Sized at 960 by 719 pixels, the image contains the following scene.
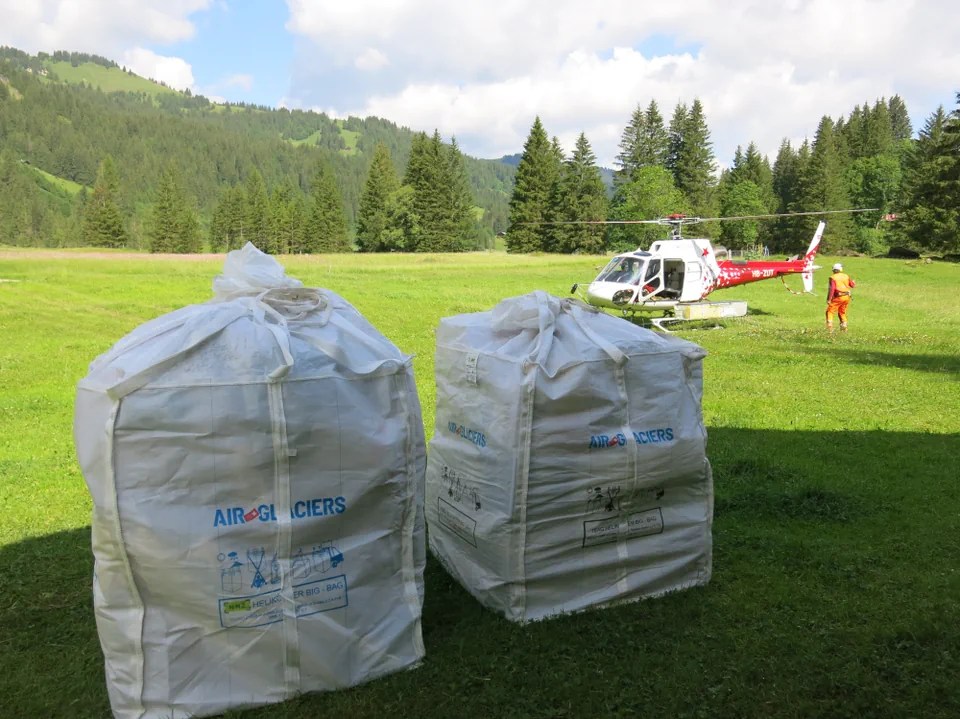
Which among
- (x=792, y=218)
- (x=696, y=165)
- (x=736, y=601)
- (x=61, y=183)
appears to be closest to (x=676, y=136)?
(x=696, y=165)

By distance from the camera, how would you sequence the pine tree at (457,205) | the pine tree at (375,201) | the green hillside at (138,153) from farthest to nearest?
the green hillside at (138,153), the pine tree at (375,201), the pine tree at (457,205)

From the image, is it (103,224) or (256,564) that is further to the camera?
(103,224)

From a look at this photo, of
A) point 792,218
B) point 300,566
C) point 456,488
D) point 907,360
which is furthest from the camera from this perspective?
point 792,218

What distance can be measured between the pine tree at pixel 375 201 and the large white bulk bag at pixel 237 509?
78184 mm

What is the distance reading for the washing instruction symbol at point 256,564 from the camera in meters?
2.96

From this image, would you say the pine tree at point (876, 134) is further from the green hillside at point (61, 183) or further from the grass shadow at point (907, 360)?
the green hillside at point (61, 183)

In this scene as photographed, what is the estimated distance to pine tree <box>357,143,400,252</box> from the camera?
8038cm

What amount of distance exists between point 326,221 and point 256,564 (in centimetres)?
8477

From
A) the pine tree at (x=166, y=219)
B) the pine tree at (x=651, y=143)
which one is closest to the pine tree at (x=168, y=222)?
the pine tree at (x=166, y=219)

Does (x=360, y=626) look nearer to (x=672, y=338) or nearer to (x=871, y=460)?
(x=672, y=338)

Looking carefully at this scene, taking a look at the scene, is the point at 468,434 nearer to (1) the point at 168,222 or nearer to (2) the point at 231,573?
(2) the point at 231,573

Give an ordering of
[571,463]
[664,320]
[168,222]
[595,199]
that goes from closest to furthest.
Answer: [571,463], [664,320], [595,199], [168,222]

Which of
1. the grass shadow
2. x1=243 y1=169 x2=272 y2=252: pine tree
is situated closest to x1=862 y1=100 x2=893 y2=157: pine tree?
x1=243 y1=169 x2=272 y2=252: pine tree

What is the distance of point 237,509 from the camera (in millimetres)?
2932
